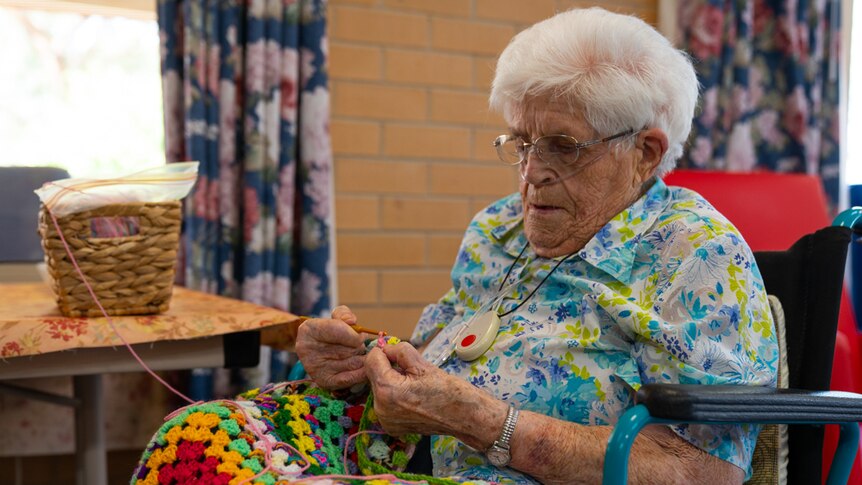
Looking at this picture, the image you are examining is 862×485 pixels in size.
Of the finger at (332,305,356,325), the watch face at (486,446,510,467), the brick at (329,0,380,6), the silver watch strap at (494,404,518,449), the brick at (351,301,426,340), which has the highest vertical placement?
the brick at (329,0,380,6)

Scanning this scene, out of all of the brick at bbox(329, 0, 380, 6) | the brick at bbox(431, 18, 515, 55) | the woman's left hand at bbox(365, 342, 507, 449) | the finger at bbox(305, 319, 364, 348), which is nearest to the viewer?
the woman's left hand at bbox(365, 342, 507, 449)

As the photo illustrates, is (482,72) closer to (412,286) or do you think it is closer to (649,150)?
(412,286)

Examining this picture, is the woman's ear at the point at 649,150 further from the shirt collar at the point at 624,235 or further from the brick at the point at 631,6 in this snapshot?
the brick at the point at 631,6

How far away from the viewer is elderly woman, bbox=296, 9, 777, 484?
1.05 m

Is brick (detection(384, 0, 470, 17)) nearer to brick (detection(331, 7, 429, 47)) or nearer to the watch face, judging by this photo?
brick (detection(331, 7, 429, 47))

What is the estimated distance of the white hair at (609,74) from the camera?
4.05ft

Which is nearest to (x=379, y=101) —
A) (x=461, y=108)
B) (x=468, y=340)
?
(x=461, y=108)

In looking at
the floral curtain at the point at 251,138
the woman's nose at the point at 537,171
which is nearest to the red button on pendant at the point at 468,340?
the woman's nose at the point at 537,171

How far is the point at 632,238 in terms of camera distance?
123cm

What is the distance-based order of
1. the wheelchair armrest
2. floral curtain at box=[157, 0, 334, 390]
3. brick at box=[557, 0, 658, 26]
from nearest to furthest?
the wheelchair armrest, floral curtain at box=[157, 0, 334, 390], brick at box=[557, 0, 658, 26]

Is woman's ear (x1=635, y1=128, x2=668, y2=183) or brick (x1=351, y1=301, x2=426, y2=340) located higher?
woman's ear (x1=635, y1=128, x2=668, y2=183)

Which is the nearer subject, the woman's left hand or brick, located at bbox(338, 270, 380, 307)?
the woman's left hand

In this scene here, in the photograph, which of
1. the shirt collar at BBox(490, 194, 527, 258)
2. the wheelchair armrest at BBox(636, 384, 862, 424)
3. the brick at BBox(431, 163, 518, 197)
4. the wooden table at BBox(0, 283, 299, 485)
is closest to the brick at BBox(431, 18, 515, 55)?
the brick at BBox(431, 163, 518, 197)

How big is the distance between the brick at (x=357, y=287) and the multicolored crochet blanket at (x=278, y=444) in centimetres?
115
